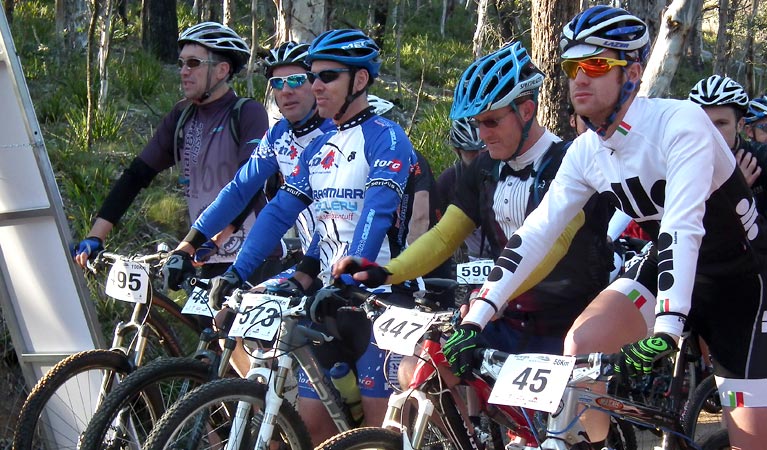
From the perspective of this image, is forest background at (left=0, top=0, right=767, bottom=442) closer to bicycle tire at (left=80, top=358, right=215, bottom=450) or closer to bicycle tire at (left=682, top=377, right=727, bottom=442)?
bicycle tire at (left=80, top=358, right=215, bottom=450)

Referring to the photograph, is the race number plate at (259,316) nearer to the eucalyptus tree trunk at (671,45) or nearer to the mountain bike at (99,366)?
the mountain bike at (99,366)

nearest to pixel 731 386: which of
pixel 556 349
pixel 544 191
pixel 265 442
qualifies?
pixel 556 349

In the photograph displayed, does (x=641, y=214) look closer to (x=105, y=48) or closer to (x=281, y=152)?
(x=281, y=152)

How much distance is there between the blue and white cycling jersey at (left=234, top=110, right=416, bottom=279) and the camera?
4238mm

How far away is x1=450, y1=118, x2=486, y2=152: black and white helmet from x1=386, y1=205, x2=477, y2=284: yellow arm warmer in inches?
125

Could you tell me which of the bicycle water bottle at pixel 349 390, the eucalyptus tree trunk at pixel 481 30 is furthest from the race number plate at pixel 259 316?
the eucalyptus tree trunk at pixel 481 30

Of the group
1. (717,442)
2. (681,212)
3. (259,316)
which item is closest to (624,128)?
(681,212)

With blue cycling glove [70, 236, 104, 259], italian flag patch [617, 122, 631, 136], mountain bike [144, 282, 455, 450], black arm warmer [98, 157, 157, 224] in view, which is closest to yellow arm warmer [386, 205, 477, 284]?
mountain bike [144, 282, 455, 450]

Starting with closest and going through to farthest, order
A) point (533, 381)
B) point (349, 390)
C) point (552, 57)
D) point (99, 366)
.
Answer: point (533, 381) < point (349, 390) < point (99, 366) < point (552, 57)

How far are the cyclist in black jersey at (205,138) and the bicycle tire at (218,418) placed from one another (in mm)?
1601

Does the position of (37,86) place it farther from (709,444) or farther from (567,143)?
(709,444)

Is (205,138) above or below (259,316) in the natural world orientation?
above

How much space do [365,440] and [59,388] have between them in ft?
7.03

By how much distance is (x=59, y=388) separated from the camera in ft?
15.7
